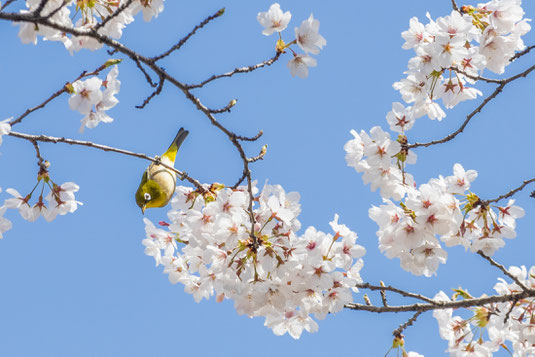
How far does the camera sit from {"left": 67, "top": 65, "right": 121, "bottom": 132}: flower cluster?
4.40 meters

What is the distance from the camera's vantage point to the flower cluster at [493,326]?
17.6ft

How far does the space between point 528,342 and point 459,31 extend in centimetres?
290

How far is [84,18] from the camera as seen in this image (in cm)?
412

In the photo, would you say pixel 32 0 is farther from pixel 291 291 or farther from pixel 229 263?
pixel 291 291

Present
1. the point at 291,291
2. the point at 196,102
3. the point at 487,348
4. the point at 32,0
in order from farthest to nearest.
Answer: the point at 487,348
the point at 291,291
the point at 32,0
the point at 196,102

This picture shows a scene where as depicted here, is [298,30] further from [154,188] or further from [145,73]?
[154,188]

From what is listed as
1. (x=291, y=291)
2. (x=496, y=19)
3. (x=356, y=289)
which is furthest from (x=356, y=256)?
(x=496, y=19)

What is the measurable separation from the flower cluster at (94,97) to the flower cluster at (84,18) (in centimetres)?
24

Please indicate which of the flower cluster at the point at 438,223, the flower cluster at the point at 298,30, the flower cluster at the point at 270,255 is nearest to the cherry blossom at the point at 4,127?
the flower cluster at the point at 270,255

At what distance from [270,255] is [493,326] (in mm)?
2743

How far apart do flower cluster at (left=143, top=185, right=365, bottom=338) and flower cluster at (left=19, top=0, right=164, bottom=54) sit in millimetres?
1305

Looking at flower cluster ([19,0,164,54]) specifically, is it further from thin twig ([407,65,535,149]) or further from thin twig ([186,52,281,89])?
thin twig ([407,65,535,149])

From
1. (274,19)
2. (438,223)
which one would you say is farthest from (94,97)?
(438,223)

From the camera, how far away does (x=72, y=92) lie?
429 centimetres
